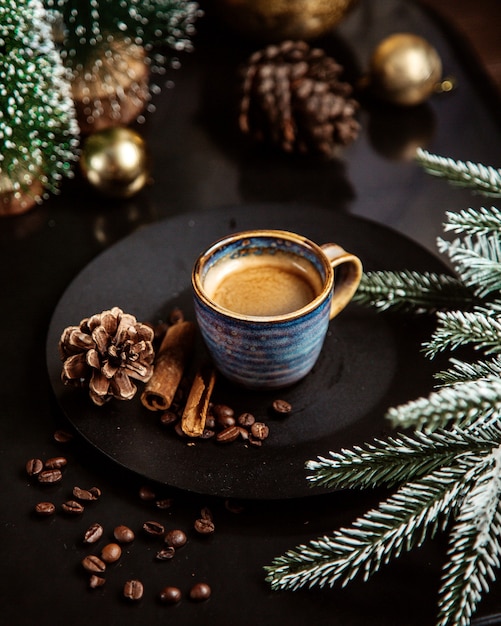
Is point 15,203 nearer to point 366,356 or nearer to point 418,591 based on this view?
point 366,356

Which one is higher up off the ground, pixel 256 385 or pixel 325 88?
pixel 325 88

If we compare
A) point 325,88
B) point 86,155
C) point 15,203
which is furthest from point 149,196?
point 325,88

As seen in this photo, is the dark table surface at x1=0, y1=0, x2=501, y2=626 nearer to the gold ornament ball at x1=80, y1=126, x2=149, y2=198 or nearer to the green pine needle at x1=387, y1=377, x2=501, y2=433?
the gold ornament ball at x1=80, y1=126, x2=149, y2=198

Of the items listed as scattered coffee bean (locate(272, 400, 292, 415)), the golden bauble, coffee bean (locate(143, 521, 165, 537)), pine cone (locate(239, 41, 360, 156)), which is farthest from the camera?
the golden bauble

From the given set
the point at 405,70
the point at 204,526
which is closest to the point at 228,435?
the point at 204,526

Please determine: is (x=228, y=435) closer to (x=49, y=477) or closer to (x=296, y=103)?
(x=49, y=477)

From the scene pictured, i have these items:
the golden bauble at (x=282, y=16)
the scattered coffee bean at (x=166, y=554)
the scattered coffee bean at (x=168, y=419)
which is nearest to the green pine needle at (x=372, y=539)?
the scattered coffee bean at (x=166, y=554)

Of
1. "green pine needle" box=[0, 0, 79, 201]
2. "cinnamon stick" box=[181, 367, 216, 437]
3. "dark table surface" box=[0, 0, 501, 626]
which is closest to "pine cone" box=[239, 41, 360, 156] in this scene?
"dark table surface" box=[0, 0, 501, 626]
